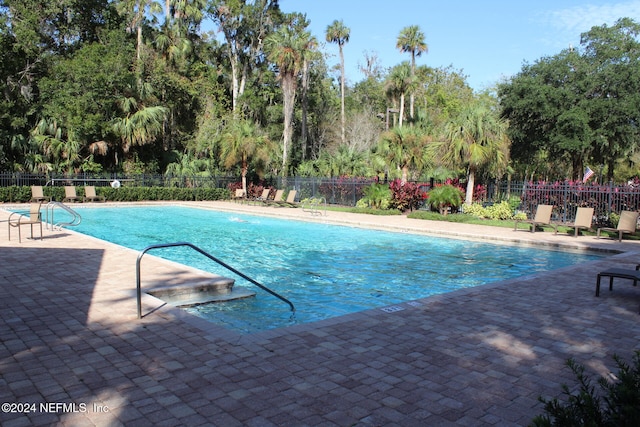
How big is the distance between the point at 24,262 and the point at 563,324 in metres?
9.00

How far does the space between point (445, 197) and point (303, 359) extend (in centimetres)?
1686

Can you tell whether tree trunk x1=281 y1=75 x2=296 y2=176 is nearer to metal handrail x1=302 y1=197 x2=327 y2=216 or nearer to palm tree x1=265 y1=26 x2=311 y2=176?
palm tree x1=265 y1=26 x2=311 y2=176

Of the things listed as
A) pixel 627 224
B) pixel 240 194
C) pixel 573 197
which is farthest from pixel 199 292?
pixel 240 194

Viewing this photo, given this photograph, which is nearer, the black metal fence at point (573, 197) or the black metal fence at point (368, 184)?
the black metal fence at point (573, 197)

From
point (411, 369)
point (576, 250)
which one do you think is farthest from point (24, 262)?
point (576, 250)

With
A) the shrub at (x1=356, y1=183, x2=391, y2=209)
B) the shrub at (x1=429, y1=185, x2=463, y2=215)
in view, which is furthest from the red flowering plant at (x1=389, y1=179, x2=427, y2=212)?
the shrub at (x1=429, y1=185, x2=463, y2=215)

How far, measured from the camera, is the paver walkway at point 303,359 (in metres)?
3.48

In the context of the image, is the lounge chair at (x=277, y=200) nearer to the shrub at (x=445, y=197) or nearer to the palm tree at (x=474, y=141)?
the shrub at (x=445, y=197)

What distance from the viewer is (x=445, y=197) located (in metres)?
20.4

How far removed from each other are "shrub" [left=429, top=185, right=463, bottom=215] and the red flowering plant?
1.77 m

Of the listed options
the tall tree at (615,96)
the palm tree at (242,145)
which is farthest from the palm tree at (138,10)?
the tall tree at (615,96)

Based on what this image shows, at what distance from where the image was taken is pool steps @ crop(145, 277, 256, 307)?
697 cm

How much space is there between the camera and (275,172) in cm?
3812

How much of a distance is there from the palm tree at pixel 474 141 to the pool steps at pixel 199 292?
1387 cm
